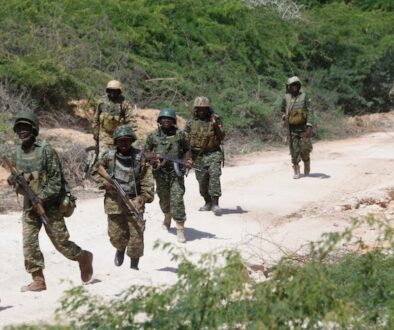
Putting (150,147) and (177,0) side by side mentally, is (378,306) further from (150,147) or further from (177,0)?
(177,0)

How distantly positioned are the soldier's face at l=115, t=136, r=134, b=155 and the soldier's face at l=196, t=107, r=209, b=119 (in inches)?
114

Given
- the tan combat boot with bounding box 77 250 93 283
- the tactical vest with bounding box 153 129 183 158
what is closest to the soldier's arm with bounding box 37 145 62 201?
the tan combat boot with bounding box 77 250 93 283

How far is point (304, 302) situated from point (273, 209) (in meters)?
7.77

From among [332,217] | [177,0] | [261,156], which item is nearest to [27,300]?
[332,217]

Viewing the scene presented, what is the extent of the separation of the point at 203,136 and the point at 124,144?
10.4ft

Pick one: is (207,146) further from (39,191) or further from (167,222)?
(39,191)

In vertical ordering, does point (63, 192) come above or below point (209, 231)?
above

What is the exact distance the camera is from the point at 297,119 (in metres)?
15.2

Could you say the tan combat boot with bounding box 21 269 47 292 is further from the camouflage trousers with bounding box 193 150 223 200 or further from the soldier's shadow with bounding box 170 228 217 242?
the camouflage trousers with bounding box 193 150 223 200

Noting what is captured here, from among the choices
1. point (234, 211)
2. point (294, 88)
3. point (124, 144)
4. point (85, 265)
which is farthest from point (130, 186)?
point (294, 88)

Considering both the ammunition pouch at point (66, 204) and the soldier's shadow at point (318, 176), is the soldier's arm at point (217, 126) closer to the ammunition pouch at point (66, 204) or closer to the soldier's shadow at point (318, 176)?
the soldier's shadow at point (318, 176)

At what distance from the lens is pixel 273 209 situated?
44.3ft

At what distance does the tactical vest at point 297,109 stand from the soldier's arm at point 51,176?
694 centimetres

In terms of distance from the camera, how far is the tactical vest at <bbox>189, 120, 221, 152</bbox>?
1249 centimetres
